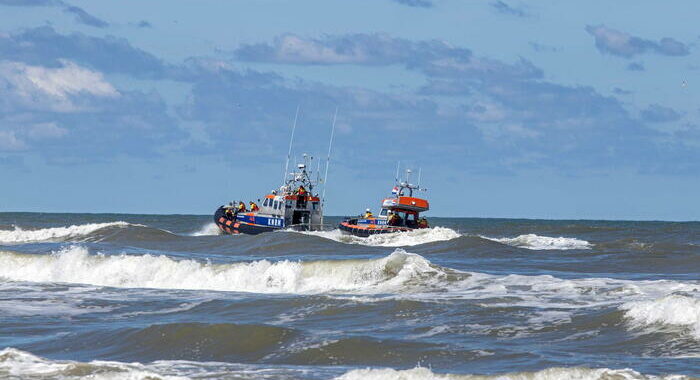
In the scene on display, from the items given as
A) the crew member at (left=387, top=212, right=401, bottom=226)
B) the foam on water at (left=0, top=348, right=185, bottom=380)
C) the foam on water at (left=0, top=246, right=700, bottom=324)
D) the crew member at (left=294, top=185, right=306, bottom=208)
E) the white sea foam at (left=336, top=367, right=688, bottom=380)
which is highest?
the crew member at (left=294, top=185, right=306, bottom=208)

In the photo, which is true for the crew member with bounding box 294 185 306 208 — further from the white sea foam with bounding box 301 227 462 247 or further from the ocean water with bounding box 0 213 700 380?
the ocean water with bounding box 0 213 700 380

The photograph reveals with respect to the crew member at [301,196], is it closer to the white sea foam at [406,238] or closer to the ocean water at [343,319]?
the white sea foam at [406,238]

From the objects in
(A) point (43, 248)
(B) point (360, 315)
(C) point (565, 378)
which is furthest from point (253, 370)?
(A) point (43, 248)

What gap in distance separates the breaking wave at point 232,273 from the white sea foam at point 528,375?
11.6 m

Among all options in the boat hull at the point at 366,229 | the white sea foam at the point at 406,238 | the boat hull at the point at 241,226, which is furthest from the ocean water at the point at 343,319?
the boat hull at the point at 241,226

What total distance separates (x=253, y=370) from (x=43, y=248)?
2609 cm

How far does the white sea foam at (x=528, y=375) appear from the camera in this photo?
14500mm

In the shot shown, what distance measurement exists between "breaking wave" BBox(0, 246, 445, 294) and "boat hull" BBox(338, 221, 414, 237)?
19.9 meters

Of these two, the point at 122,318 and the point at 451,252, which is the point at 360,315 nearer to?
the point at 122,318

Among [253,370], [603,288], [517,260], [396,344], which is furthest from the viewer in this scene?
[517,260]

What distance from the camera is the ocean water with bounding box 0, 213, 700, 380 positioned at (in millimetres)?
15891

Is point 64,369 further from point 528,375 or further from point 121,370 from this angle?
point 528,375


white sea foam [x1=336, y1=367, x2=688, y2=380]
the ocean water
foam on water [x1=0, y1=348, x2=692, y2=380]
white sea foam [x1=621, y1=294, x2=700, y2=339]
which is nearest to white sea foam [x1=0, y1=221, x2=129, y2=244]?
the ocean water

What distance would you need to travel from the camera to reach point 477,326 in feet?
64.8
